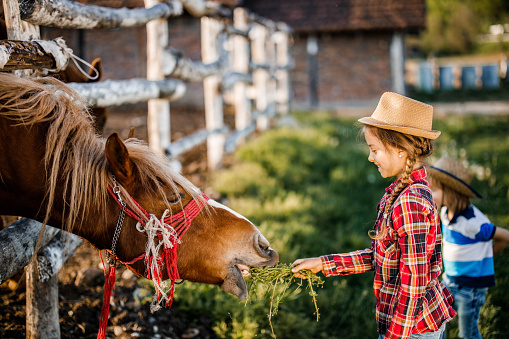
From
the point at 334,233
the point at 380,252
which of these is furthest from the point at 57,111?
the point at 334,233

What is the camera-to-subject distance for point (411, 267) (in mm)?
1891

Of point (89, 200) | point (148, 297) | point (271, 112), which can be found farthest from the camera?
point (271, 112)

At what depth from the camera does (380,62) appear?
1672 centimetres

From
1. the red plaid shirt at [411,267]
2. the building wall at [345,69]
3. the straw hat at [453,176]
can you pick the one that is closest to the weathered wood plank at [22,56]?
the red plaid shirt at [411,267]

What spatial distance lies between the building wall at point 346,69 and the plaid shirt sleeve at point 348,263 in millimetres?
15263

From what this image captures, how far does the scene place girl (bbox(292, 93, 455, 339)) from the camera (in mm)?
1897

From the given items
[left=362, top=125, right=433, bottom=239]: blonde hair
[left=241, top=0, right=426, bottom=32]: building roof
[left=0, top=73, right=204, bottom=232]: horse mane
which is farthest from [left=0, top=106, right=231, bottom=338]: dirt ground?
[left=241, top=0, right=426, bottom=32]: building roof

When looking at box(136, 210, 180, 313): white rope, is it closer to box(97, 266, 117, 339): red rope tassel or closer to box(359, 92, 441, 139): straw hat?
box(97, 266, 117, 339): red rope tassel

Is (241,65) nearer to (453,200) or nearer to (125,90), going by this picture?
(125,90)

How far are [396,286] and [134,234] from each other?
44.5 inches

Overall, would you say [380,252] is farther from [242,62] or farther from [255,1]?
[255,1]

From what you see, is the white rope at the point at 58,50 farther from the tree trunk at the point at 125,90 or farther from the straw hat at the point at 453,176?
the straw hat at the point at 453,176

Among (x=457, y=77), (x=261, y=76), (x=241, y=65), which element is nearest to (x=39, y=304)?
(x=241, y=65)

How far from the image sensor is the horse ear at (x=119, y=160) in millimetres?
1696
